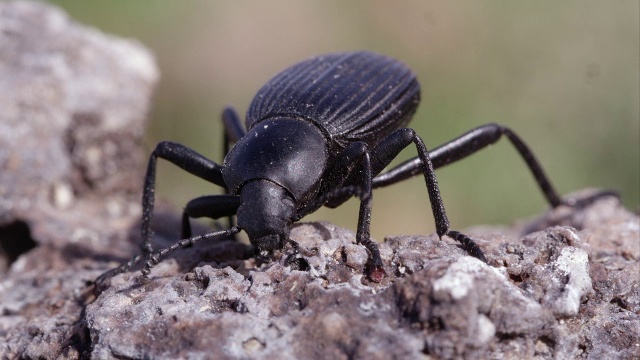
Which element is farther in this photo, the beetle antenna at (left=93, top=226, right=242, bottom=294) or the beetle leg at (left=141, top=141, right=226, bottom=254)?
the beetle leg at (left=141, top=141, right=226, bottom=254)

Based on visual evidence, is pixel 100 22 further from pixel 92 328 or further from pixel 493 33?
pixel 92 328

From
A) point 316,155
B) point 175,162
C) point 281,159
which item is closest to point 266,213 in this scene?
point 281,159

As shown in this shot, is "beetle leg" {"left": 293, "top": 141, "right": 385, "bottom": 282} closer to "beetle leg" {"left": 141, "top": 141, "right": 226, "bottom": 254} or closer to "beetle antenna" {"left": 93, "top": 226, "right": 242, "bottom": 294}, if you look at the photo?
"beetle antenna" {"left": 93, "top": 226, "right": 242, "bottom": 294}

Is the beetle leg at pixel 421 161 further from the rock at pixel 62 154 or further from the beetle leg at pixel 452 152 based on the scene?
the rock at pixel 62 154

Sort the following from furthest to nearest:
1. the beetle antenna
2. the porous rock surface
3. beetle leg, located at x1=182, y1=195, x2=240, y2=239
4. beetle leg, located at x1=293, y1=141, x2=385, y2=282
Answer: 1. beetle leg, located at x1=182, y1=195, x2=240, y2=239
2. the beetle antenna
3. beetle leg, located at x1=293, y1=141, x2=385, y2=282
4. the porous rock surface

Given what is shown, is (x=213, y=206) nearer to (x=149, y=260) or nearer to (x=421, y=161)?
(x=149, y=260)

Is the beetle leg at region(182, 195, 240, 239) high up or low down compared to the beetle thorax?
down

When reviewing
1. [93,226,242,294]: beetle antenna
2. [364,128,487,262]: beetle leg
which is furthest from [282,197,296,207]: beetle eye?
[364,128,487,262]: beetle leg
